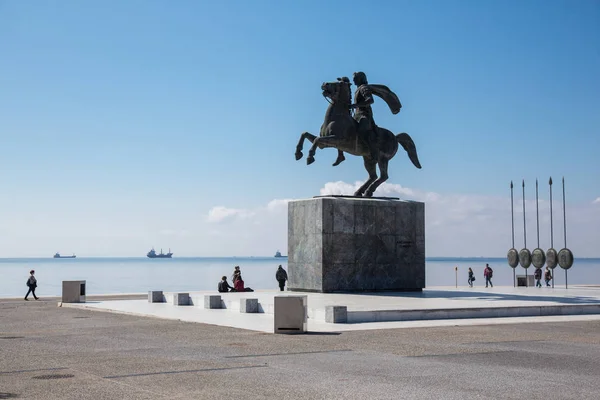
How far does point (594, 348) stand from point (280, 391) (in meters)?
7.40

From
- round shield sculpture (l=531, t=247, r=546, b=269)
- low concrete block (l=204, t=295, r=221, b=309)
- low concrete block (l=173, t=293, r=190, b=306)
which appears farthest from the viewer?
round shield sculpture (l=531, t=247, r=546, b=269)

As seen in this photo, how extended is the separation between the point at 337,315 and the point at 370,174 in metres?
11.8

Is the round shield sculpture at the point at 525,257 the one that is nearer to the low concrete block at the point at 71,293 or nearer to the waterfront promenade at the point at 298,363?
the low concrete block at the point at 71,293

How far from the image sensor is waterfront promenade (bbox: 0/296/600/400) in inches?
412

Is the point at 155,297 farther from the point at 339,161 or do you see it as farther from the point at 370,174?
the point at 370,174

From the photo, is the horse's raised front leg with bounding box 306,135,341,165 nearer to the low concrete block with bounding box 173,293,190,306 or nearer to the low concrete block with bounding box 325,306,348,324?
the low concrete block with bounding box 173,293,190,306

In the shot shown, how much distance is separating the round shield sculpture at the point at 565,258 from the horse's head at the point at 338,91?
17098mm

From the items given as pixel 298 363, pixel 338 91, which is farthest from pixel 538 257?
pixel 298 363

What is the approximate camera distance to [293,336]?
17438 mm

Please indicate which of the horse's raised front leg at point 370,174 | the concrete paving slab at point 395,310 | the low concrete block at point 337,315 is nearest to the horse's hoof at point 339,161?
the horse's raised front leg at point 370,174

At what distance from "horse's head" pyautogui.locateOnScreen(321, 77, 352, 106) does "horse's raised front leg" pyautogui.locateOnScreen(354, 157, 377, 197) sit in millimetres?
2473

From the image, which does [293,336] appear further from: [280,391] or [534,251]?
[534,251]

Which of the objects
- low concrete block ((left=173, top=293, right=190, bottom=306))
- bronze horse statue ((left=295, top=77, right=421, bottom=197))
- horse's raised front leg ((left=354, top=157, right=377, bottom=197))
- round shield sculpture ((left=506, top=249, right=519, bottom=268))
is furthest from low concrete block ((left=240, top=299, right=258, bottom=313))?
round shield sculpture ((left=506, top=249, right=519, bottom=268))

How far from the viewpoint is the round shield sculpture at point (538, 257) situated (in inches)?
1683
